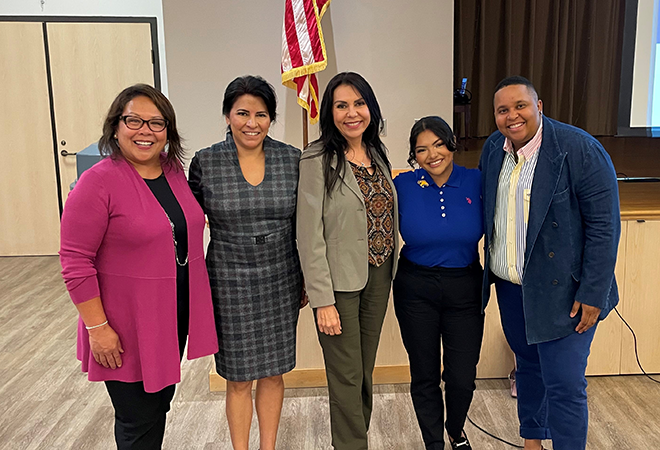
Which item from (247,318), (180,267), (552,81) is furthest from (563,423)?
(552,81)

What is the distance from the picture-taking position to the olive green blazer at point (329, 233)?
5.76ft

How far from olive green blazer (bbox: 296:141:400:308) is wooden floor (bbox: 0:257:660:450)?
85 centimetres

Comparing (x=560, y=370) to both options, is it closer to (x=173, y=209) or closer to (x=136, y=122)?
(x=173, y=209)

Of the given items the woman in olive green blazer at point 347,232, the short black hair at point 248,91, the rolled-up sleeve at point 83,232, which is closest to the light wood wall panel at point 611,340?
the woman in olive green blazer at point 347,232

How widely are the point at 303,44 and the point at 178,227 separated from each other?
187cm

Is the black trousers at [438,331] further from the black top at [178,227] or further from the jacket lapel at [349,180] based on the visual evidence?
the black top at [178,227]

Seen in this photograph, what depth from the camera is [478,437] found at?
89.7 inches

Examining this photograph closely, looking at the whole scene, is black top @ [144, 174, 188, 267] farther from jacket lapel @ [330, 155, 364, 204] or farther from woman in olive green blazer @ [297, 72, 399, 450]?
jacket lapel @ [330, 155, 364, 204]

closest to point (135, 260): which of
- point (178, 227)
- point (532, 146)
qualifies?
point (178, 227)

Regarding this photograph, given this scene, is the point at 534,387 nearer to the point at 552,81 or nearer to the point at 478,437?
the point at 478,437

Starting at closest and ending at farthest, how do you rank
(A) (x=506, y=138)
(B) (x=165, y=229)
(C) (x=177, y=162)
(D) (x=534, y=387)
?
(B) (x=165, y=229), (C) (x=177, y=162), (A) (x=506, y=138), (D) (x=534, y=387)

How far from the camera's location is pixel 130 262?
1.56 m

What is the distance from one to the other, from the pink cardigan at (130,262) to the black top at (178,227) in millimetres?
15

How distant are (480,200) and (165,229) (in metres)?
1.02
